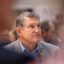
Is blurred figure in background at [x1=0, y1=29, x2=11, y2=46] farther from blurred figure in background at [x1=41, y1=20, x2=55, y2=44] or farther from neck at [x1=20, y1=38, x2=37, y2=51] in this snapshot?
blurred figure in background at [x1=41, y1=20, x2=55, y2=44]

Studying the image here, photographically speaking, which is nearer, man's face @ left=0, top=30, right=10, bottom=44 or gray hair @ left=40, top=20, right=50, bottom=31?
man's face @ left=0, top=30, right=10, bottom=44

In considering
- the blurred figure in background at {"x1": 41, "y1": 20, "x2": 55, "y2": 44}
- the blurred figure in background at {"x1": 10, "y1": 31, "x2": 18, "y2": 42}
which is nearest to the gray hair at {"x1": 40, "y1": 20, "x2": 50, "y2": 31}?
the blurred figure in background at {"x1": 41, "y1": 20, "x2": 55, "y2": 44}

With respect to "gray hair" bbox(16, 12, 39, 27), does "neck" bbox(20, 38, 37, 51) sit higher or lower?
lower

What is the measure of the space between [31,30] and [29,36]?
0.09 ft

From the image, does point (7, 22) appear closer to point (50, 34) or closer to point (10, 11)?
point (10, 11)

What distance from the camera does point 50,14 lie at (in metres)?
0.88

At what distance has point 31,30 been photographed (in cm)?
78

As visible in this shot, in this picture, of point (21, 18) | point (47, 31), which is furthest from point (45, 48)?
point (21, 18)

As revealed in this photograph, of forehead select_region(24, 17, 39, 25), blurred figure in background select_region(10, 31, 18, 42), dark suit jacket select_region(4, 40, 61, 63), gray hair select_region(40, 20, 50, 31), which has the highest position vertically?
forehead select_region(24, 17, 39, 25)

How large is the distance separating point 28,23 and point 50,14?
15 cm

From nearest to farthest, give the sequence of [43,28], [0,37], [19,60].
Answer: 1. [19,60]
2. [0,37]
3. [43,28]

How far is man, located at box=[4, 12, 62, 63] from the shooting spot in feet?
2.56

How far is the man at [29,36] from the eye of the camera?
78 cm

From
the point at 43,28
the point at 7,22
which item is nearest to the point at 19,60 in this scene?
the point at 7,22
